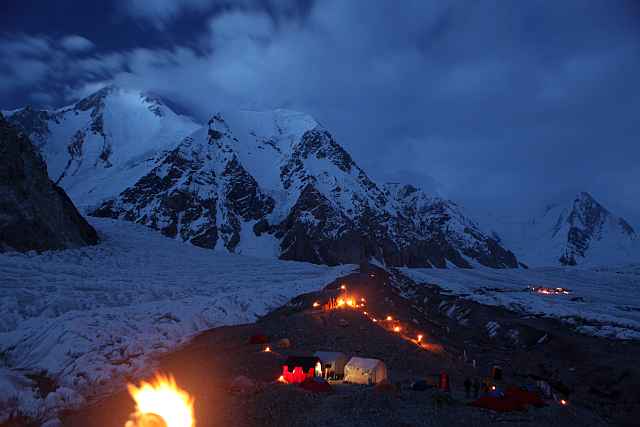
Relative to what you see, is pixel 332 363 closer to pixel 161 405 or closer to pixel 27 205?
pixel 161 405

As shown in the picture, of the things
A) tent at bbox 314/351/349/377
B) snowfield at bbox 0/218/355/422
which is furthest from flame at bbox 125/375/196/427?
tent at bbox 314/351/349/377

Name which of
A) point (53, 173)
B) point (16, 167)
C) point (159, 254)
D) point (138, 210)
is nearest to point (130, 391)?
point (16, 167)

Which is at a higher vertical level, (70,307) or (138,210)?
(138,210)

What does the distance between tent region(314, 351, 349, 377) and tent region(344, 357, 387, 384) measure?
66 centimetres

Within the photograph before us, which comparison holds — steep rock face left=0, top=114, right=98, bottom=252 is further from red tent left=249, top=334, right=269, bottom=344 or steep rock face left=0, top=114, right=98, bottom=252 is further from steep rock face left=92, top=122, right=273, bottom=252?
steep rock face left=92, top=122, right=273, bottom=252

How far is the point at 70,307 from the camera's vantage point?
38844 millimetres

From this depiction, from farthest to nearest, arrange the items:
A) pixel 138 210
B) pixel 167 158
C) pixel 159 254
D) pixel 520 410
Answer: pixel 167 158, pixel 138 210, pixel 159 254, pixel 520 410

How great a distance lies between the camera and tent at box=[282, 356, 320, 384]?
85.1 ft

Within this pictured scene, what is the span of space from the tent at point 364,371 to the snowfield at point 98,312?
1200 cm

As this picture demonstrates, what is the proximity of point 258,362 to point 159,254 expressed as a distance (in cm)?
6311

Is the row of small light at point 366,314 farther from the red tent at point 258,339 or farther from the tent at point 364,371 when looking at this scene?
the red tent at point 258,339

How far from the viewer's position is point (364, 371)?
89.7ft

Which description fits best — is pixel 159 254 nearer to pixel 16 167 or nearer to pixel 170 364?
pixel 16 167

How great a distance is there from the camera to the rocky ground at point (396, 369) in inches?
791
